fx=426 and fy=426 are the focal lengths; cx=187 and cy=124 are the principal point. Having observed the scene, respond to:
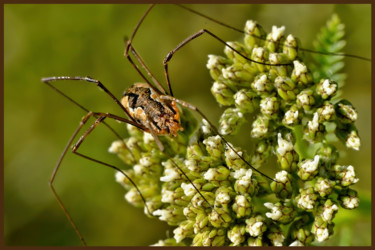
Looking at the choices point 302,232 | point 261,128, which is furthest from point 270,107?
point 302,232

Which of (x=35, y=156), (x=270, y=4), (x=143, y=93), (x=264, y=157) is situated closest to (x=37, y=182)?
(x=35, y=156)

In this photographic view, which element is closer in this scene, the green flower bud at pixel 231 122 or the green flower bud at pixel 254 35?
the green flower bud at pixel 231 122

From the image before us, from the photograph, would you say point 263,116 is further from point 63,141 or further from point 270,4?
point 63,141

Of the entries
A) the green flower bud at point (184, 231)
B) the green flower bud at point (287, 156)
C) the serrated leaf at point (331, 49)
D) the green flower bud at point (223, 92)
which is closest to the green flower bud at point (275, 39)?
the serrated leaf at point (331, 49)

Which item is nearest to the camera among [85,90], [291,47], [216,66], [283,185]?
[283,185]

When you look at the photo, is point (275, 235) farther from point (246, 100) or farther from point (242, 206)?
point (246, 100)

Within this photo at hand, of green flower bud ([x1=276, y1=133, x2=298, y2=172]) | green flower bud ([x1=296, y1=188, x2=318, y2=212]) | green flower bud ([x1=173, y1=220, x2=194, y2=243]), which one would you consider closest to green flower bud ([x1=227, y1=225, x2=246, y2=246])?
green flower bud ([x1=173, y1=220, x2=194, y2=243])

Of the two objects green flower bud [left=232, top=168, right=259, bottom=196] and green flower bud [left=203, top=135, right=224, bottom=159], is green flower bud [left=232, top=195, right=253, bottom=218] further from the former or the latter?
green flower bud [left=203, top=135, right=224, bottom=159]

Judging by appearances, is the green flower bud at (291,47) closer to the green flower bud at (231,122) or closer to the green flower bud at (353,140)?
the green flower bud at (231,122)
